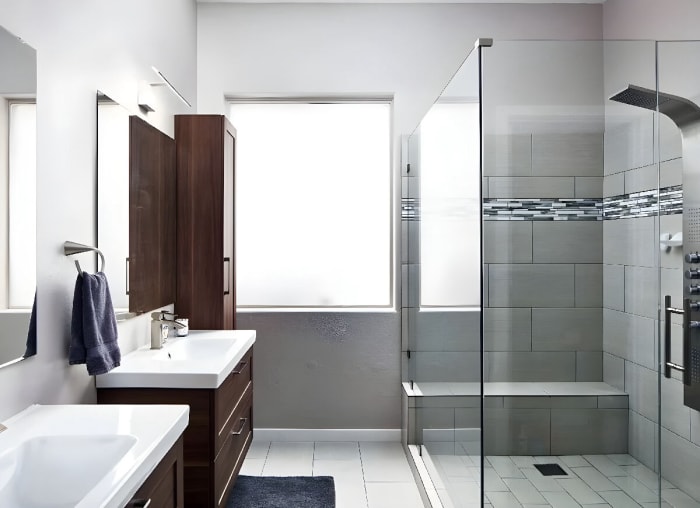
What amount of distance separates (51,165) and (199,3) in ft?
7.79

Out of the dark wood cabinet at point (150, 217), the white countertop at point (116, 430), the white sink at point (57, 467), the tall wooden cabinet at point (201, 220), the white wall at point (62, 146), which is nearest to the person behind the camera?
the white countertop at point (116, 430)

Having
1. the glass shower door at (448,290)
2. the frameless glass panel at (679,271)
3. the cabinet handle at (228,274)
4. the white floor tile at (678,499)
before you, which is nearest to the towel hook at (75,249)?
the cabinet handle at (228,274)

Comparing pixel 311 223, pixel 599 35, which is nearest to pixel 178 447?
pixel 311 223

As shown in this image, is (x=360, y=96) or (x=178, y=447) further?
(x=360, y=96)

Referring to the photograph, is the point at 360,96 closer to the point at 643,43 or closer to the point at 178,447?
the point at 643,43

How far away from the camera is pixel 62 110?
6.43 ft

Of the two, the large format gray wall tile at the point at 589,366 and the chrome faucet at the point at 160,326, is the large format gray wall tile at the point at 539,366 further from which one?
the chrome faucet at the point at 160,326

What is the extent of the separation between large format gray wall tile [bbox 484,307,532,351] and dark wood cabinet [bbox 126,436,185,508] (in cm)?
112

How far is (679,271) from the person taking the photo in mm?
2223

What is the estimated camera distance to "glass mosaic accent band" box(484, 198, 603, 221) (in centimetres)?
199

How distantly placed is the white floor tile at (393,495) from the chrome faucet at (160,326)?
52.9 inches

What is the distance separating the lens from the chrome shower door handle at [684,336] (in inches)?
84.0

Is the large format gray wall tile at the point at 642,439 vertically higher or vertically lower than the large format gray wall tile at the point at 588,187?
lower

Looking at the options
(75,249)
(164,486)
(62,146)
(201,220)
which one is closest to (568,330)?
(164,486)
